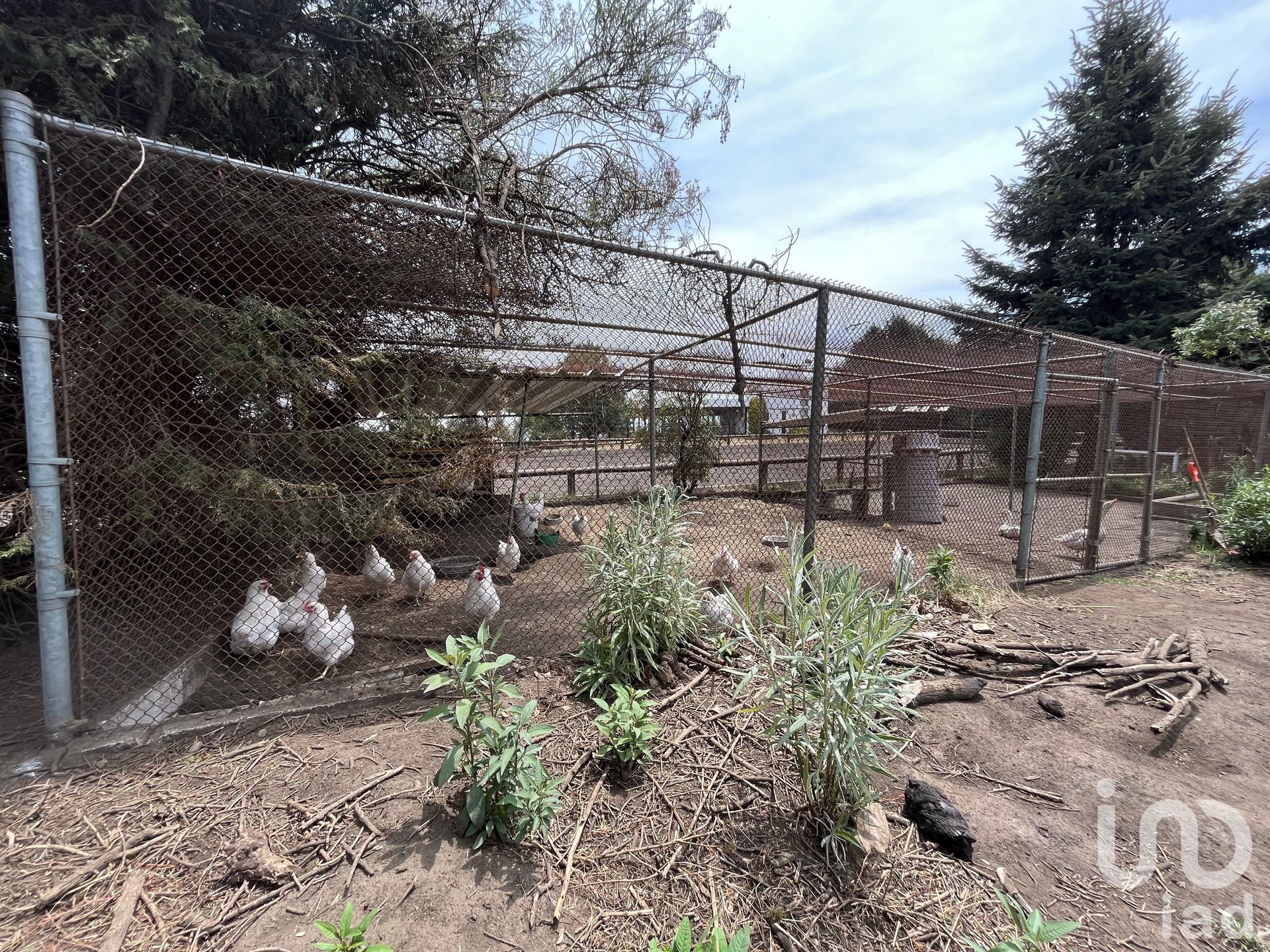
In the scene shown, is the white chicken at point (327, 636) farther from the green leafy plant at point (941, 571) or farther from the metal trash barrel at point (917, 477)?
the metal trash barrel at point (917, 477)

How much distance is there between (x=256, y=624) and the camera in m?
2.58

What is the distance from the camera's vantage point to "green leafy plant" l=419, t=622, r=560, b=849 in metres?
1.52

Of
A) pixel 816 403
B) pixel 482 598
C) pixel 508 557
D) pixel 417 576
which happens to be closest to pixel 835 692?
pixel 816 403

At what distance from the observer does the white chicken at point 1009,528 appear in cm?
641

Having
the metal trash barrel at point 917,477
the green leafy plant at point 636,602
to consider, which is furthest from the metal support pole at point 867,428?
the green leafy plant at point 636,602

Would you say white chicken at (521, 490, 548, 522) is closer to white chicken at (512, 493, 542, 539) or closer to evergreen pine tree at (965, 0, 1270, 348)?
white chicken at (512, 493, 542, 539)

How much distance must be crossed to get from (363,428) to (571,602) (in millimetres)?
1948

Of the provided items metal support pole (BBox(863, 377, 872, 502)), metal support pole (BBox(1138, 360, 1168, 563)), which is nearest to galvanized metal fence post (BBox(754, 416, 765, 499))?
Answer: metal support pole (BBox(863, 377, 872, 502))

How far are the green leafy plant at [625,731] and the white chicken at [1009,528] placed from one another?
6.17 m

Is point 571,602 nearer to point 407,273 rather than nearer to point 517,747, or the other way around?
point 517,747

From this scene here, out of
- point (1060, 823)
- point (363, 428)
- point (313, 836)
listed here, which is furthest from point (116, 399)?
point (1060, 823)

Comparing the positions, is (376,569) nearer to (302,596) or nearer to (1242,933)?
(302,596)

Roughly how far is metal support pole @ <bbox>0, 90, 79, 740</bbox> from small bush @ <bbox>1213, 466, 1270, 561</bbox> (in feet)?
29.7

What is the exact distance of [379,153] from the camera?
3.88m
